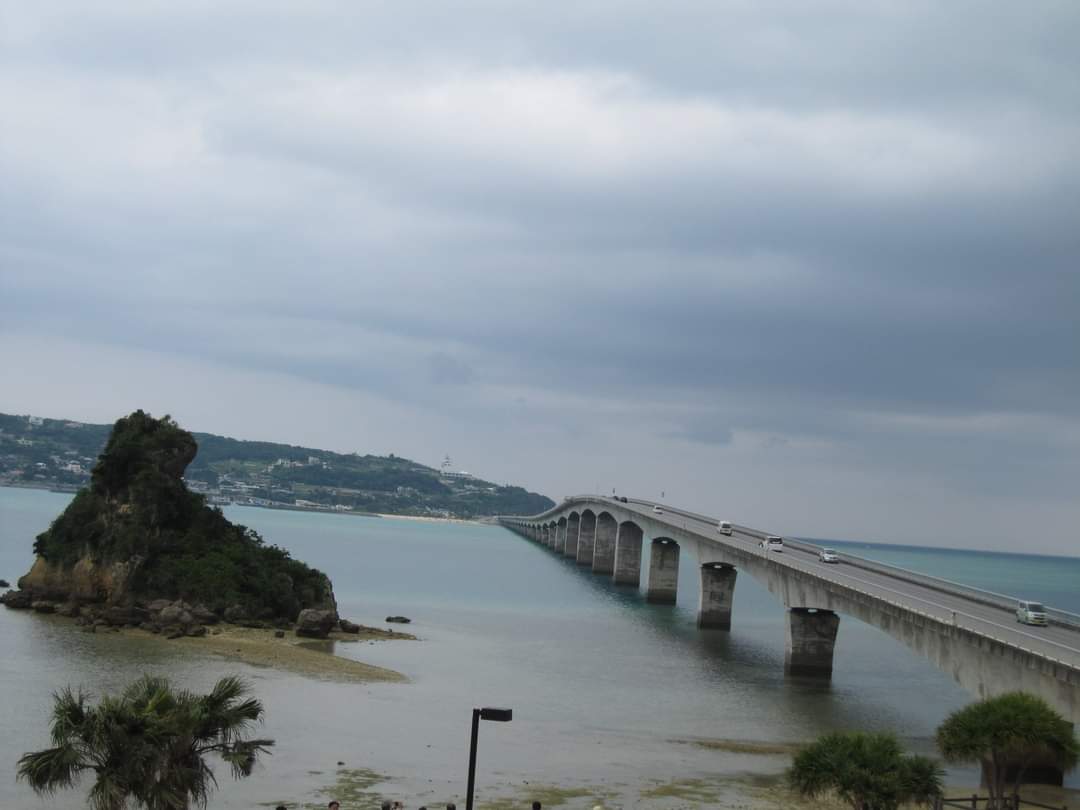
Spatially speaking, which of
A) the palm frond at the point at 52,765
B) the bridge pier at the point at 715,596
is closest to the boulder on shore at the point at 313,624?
the bridge pier at the point at 715,596

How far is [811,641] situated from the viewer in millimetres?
66500

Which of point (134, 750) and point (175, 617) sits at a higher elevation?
point (134, 750)

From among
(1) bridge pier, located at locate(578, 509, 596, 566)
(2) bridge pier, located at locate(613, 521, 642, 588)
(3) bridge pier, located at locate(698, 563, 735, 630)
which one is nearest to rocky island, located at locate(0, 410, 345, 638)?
(3) bridge pier, located at locate(698, 563, 735, 630)

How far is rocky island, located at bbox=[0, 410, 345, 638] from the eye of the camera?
71.2 metres

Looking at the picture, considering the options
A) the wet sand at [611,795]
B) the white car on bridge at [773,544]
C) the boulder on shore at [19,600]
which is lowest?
the boulder on shore at [19,600]

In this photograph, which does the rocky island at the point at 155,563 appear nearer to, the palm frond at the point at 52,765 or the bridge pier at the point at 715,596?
the bridge pier at the point at 715,596

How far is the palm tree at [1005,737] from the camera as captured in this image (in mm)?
31953

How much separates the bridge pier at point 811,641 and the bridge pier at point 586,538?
112m

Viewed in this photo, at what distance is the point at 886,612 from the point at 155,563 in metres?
48.9

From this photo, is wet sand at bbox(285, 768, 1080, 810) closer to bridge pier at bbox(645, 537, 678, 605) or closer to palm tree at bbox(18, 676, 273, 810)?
palm tree at bbox(18, 676, 273, 810)

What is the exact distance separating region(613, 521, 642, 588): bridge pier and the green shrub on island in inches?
2625

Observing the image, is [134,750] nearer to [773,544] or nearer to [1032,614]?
[1032,614]

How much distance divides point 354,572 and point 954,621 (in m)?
93.0

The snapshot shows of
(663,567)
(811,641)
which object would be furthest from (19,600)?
(663,567)
